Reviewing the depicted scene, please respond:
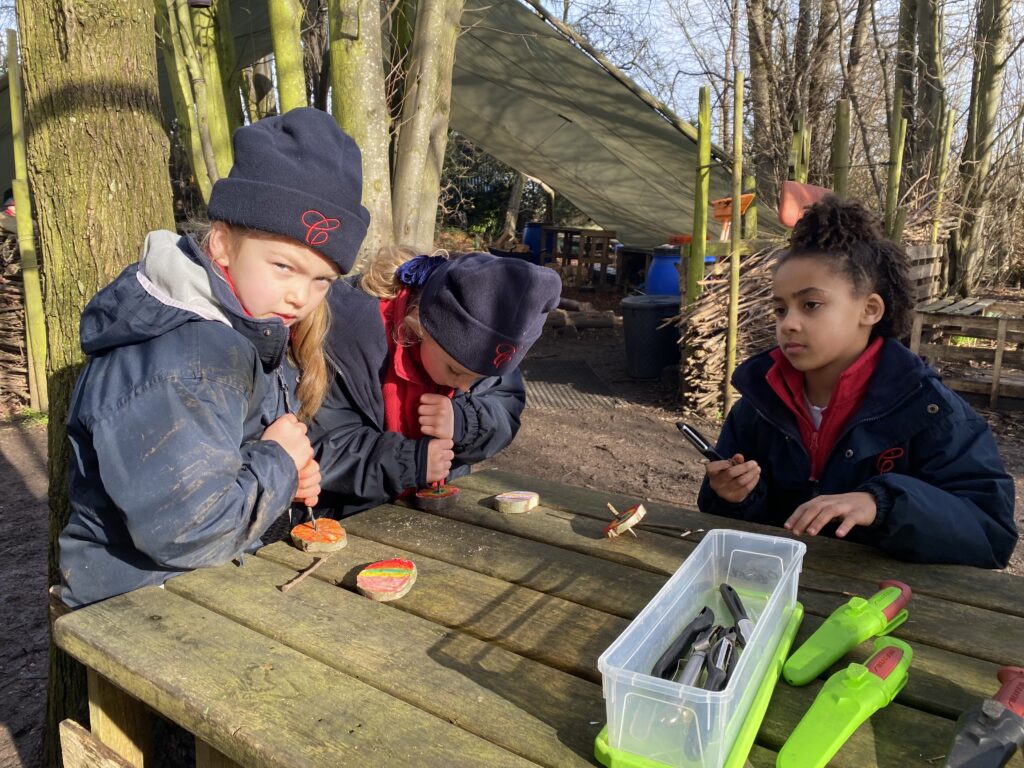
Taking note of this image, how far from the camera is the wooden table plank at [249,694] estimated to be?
1052 mm

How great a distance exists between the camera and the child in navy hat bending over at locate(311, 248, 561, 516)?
1922 millimetres

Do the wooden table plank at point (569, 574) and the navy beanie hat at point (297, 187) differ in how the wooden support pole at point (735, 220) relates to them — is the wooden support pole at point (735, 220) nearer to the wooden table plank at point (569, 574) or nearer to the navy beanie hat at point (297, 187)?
the wooden table plank at point (569, 574)

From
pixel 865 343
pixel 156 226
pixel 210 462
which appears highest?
pixel 156 226

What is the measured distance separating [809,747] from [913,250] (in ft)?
23.4

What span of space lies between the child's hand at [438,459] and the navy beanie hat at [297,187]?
1.72 ft

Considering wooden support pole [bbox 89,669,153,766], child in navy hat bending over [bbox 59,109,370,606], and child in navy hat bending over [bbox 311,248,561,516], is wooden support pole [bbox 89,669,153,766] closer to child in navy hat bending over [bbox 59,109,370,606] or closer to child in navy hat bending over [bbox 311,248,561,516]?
child in navy hat bending over [bbox 59,109,370,606]

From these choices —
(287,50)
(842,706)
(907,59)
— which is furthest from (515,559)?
(907,59)

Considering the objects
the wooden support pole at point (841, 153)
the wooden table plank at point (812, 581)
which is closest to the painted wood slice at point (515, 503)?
the wooden table plank at point (812, 581)

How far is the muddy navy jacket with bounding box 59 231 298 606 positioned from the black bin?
5.62 meters

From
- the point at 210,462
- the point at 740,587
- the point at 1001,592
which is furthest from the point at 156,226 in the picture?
the point at 1001,592

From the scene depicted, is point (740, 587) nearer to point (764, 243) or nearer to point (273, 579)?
point (273, 579)

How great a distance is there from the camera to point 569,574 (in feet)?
5.28

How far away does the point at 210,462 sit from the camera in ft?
4.62

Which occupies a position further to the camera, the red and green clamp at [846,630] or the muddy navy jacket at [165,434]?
the muddy navy jacket at [165,434]
